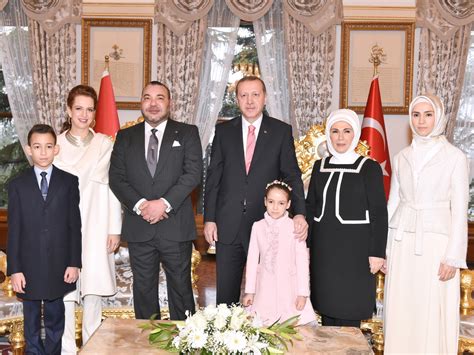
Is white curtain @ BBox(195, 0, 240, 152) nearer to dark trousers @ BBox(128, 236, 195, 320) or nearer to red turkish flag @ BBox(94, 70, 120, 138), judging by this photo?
red turkish flag @ BBox(94, 70, 120, 138)

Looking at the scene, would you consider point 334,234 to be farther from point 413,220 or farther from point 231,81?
point 231,81

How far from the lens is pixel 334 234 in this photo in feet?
10.9

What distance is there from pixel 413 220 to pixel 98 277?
5.84 feet

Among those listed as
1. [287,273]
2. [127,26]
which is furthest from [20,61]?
[287,273]

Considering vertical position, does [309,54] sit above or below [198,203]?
above

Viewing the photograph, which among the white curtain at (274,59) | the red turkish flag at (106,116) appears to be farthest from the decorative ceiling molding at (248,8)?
the red turkish flag at (106,116)

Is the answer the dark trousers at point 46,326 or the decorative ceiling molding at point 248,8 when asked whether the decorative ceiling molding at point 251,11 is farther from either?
the dark trousers at point 46,326

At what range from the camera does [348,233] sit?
10.8ft

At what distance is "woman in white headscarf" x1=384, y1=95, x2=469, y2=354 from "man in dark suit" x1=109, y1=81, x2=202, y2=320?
45.2 inches

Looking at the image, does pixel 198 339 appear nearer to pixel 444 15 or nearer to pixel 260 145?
pixel 260 145

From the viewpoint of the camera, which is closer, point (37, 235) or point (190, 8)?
point (37, 235)

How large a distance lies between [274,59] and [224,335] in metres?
5.39

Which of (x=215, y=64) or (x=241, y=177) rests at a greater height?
(x=215, y=64)

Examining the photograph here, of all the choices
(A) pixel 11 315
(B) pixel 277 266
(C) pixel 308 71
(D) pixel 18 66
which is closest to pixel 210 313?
(B) pixel 277 266
